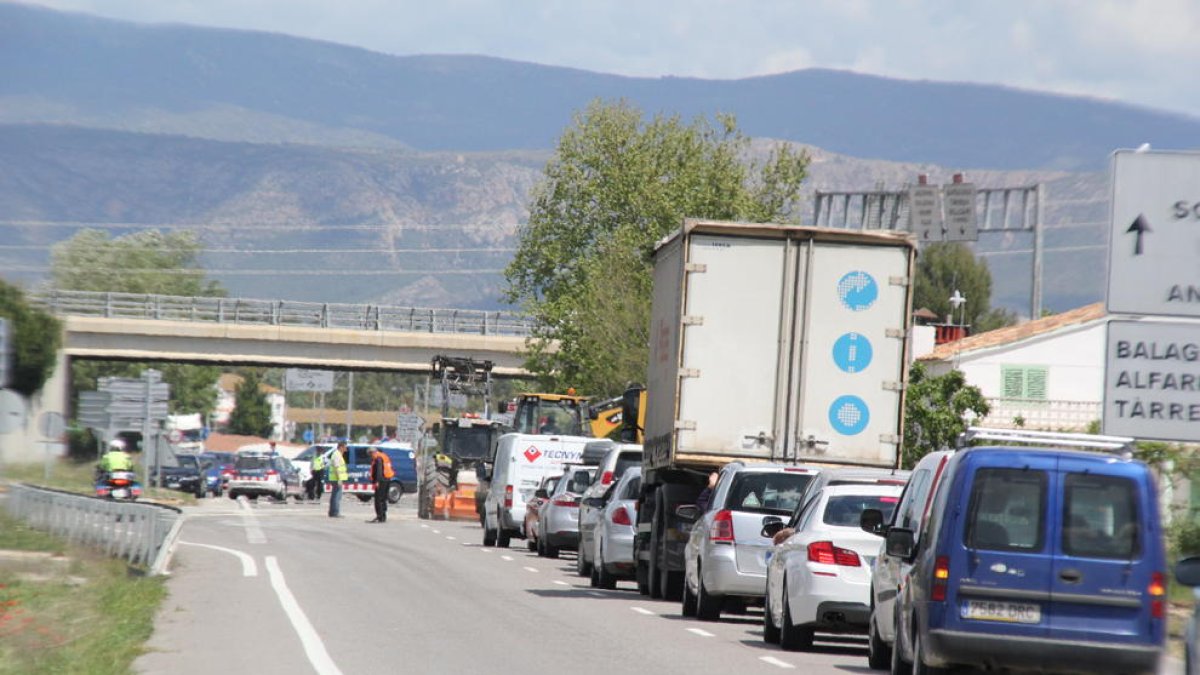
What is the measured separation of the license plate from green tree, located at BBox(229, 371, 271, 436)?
157 metres

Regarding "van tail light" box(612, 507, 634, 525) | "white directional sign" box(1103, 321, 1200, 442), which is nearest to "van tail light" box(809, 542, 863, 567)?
"white directional sign" box(1103, 321, 1200, 442)

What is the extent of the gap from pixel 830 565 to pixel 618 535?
9.07 m

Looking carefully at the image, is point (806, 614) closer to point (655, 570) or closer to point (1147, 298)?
point (1147, 298)

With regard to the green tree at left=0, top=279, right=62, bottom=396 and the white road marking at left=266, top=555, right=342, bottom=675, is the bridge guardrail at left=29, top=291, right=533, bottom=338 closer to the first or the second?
the green tree at left=0, top=279, right=62, bottom=396

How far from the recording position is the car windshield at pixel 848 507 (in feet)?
58.4

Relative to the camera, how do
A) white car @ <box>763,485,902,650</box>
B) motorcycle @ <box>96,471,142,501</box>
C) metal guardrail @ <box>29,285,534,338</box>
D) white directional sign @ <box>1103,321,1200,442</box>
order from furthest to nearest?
metal guardrail @ <box>29,285,534,338</box> → motorcycle @ <box>96,471,142,501</box> → white car @ <box>763,485,902,650</box> → white directional sign @ <box>1103,321,1200,442</box>

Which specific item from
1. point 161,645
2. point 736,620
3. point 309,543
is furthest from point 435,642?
point 309,543

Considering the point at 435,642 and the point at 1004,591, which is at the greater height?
the point at 1004,591

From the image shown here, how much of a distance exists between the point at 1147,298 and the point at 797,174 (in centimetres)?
5231

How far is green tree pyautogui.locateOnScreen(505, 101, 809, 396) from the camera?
62688 mm

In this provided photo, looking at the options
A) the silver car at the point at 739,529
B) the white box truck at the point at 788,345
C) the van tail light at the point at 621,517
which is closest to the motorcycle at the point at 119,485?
the van tail light at the point at 621,517

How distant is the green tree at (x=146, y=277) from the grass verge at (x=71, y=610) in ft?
279

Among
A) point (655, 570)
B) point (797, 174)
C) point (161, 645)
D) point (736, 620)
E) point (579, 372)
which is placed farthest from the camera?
point (797, 174)

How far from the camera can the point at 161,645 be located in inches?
671
